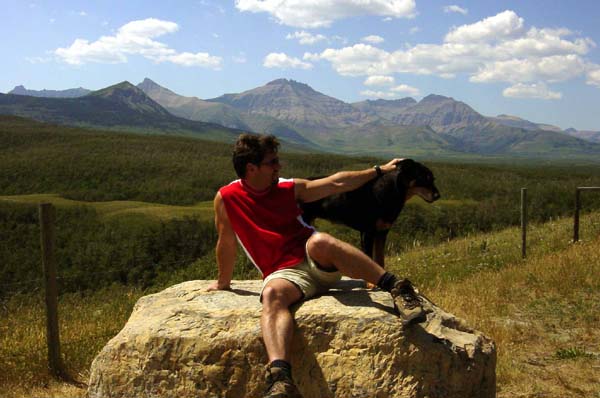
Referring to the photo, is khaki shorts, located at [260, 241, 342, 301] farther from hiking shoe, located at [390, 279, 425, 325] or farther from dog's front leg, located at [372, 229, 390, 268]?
dog's front leg, located at [372, 229, 390, 268]

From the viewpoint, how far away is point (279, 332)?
375 centimetres

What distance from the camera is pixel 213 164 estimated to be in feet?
285

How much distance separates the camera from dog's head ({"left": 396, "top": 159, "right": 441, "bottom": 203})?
20.0 feet

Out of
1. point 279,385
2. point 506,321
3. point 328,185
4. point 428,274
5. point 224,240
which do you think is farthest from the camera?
point 428,274

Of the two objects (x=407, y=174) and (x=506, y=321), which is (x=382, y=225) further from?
(x=506, y=321)

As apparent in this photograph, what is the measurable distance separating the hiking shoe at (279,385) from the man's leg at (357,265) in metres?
0.87

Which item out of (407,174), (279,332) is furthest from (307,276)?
(407,174)

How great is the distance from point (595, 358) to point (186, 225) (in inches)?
966

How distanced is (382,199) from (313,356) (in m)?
2.67

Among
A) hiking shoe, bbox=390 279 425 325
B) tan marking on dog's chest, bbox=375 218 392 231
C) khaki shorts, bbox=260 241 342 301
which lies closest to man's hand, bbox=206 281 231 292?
khaki shorts, bbox=260 241 342 301

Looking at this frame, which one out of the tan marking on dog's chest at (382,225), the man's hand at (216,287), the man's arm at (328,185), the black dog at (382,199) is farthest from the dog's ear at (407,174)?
the man's hand at (216,287)

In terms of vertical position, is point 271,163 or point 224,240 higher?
point 271,163

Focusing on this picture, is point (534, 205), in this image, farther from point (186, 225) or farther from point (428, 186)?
point (428, 186)

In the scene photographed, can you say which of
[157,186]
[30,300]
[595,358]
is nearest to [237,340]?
[595,358]
